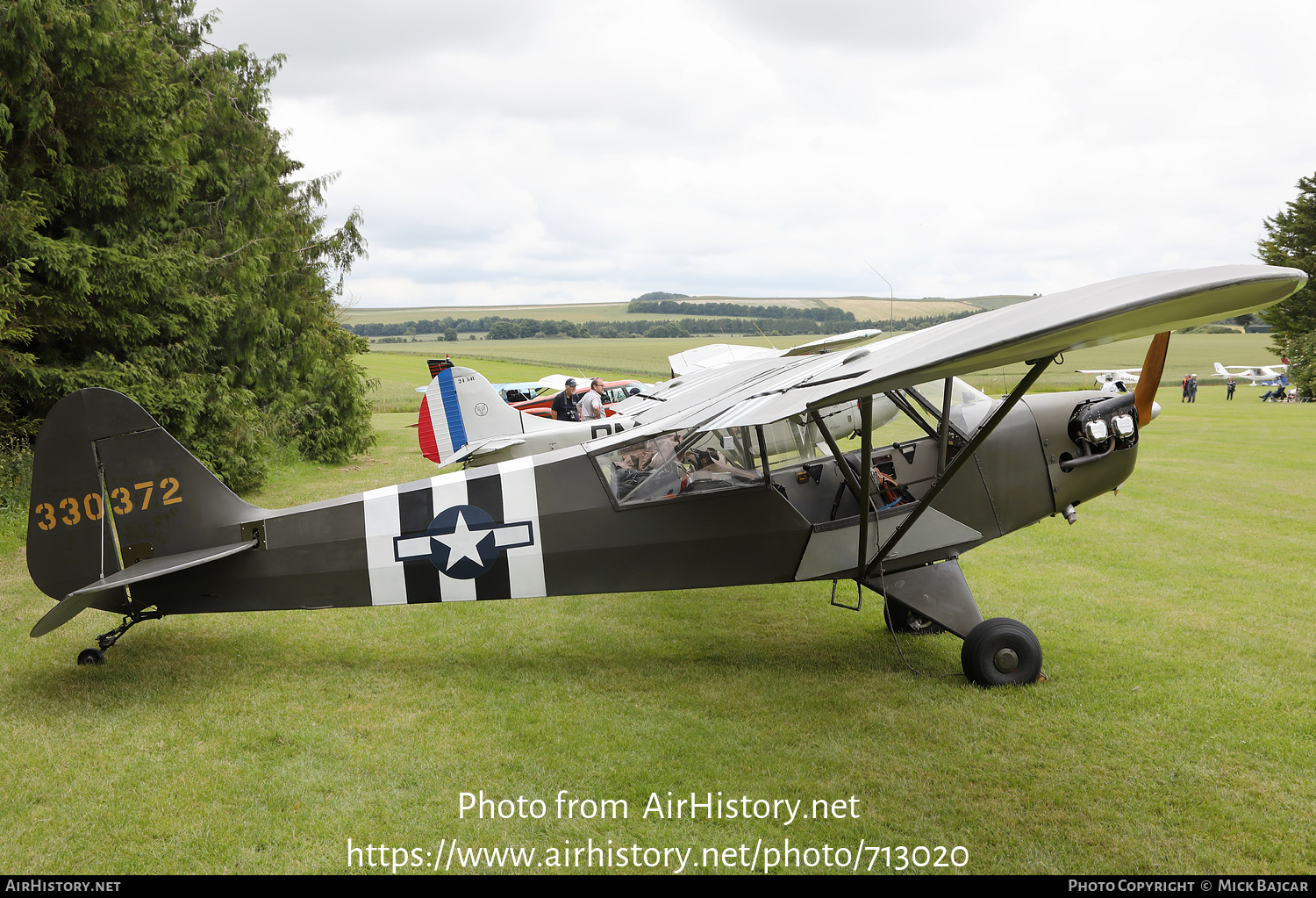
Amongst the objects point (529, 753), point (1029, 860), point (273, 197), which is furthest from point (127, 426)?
point (273, 197)

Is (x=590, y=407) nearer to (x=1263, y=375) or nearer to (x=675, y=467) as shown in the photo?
(x=675, y=467)

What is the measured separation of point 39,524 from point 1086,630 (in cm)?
730

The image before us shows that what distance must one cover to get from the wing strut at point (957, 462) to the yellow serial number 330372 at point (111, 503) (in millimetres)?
4441

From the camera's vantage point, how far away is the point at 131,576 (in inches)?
183

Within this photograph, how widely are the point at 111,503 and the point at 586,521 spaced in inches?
118

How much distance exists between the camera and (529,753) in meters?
4.20

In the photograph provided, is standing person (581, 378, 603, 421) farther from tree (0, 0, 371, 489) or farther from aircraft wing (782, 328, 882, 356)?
aircraft wing (782, 328, 882, 356)

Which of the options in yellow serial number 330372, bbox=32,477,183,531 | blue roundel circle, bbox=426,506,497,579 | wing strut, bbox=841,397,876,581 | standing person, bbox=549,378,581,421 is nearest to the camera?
wing strut, bbox=841,397,876,581

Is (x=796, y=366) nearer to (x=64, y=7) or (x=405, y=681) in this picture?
(x=405, y=681)

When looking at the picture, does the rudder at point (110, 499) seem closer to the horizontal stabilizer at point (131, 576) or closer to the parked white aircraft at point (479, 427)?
the horizontal stabilizer at point (131, 576)

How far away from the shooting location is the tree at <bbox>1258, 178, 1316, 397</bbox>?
114 ft

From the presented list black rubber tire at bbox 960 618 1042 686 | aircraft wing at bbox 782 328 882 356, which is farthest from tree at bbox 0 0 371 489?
black rubber tire at bbox 960 618 1042 686

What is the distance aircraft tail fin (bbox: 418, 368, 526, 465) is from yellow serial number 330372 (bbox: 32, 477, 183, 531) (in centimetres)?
773

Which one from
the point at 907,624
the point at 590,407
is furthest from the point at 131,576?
the point at 590,407
